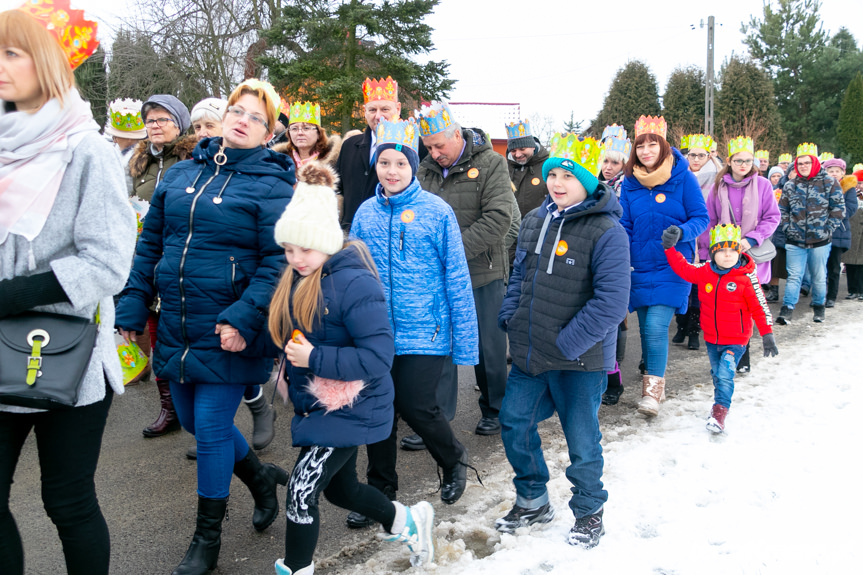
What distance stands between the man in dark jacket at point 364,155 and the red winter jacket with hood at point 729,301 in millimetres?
2371

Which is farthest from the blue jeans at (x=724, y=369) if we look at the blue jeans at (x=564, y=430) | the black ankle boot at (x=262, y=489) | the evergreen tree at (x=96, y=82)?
the evergreen tree at (x=96, y=82)

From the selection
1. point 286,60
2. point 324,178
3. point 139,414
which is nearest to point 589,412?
point 324,178

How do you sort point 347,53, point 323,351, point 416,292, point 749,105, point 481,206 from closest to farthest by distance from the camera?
1. point 323,351
2. point 416,292
3. point 481,206
4. point 347,53
5. point 749,105

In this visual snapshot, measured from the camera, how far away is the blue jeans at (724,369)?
4.95 metres

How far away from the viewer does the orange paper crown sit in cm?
241

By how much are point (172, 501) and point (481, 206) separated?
277cm

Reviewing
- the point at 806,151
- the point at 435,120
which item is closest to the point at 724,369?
the point at 435,120

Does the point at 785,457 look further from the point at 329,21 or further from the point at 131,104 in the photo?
the point at 329,21

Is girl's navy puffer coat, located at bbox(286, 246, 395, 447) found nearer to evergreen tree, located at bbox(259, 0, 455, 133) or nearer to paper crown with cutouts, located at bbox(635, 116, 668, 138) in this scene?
paper crown with cutouts, located at bbox(635, 116, 668, 138)

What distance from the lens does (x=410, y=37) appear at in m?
22.2

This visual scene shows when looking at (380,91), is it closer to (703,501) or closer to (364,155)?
(364,155)

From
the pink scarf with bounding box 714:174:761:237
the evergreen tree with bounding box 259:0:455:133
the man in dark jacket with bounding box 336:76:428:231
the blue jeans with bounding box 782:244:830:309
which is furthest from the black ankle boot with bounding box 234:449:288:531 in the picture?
the evergreen tree with bounding box 259:0:455:133

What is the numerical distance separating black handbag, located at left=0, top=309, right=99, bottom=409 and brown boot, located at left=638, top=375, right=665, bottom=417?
4104 mm

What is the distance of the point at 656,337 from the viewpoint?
17.7 feet
